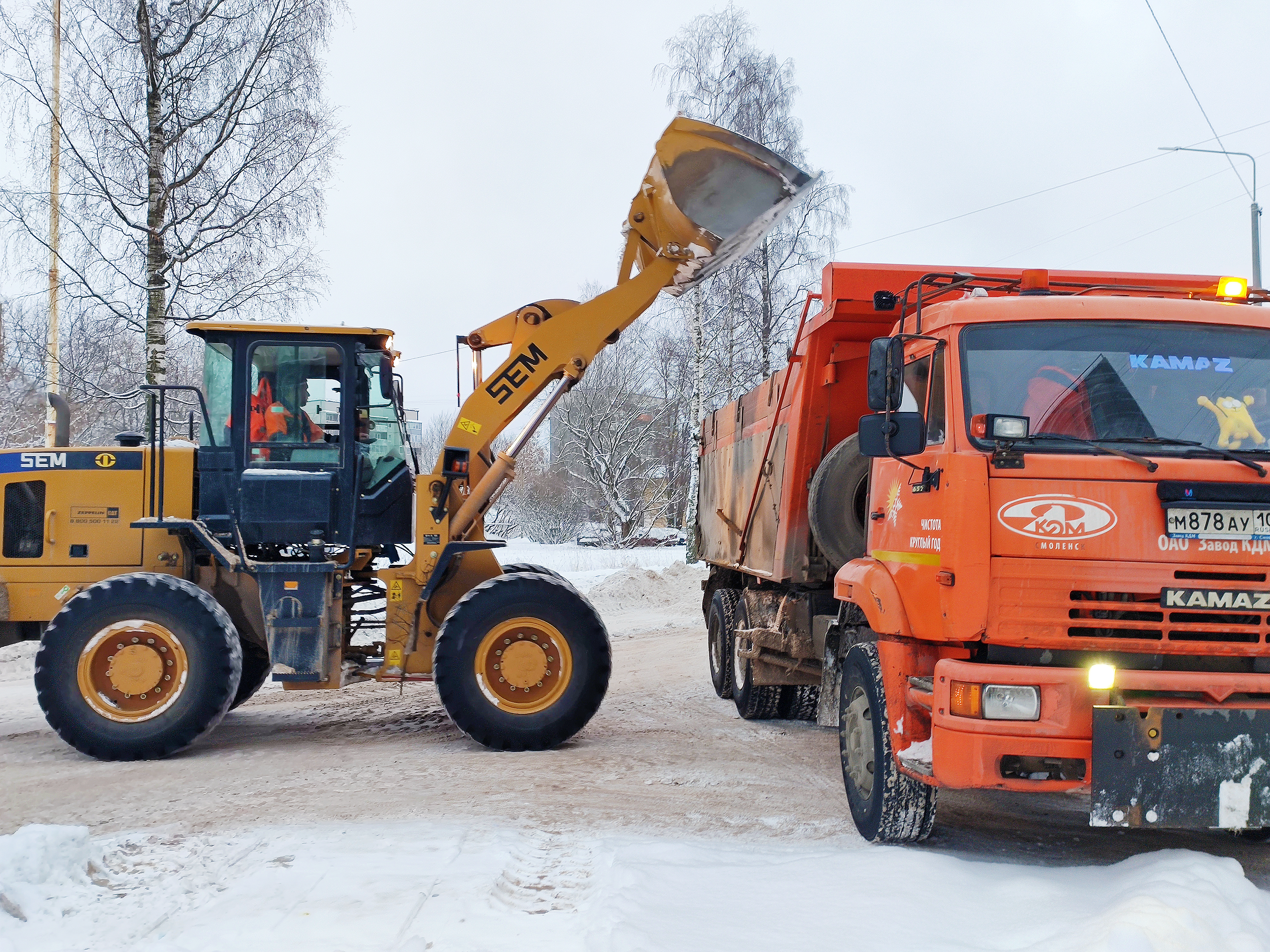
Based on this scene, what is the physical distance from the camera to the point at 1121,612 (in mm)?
4316

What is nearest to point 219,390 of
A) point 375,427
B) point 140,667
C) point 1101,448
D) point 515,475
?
point 375,427

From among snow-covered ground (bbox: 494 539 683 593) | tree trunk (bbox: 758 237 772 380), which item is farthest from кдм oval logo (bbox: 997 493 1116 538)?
tree trunk (bbox: 758 237 772 380)

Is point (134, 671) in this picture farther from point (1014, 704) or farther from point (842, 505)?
point (1014, 704)

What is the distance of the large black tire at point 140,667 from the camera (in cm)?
692

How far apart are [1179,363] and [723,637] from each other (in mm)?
5900

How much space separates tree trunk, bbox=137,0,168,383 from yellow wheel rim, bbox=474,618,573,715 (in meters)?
8.61

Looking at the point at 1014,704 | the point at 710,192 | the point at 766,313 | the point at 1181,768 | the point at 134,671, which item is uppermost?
the point at 766,313

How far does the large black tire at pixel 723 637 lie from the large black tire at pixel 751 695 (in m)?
0.57

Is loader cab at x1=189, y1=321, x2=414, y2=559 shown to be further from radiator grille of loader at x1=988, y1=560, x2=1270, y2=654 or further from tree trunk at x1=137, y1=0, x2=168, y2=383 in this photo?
tree trunk at x1=137, y1=0, x2=168, y2=383

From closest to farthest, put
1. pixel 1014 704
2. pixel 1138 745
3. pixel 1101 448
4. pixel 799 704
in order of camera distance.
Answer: pixel 1138 745 → pixel 1014 704 → pixel 1101 448 → pixel 799 704

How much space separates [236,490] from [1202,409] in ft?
20.5

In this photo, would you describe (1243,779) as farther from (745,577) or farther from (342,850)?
(745,577)

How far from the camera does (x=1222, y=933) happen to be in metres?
3.57

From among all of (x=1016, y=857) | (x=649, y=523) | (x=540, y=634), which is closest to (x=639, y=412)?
(x=649, y=523)
